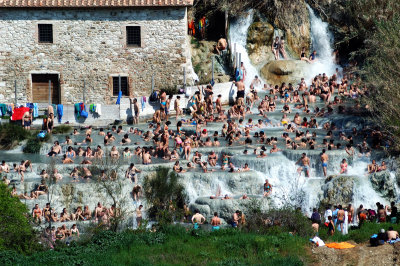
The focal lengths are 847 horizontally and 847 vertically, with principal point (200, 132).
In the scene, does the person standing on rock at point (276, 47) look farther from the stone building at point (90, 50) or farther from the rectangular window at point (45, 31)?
the rectangular window at point (45, 31)

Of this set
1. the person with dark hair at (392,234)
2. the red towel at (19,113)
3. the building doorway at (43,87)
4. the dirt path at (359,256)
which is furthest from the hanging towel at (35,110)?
the person with dark hair at (392,234)

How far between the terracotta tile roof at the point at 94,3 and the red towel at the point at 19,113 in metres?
5.01

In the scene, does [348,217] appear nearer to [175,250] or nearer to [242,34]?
[175,250]

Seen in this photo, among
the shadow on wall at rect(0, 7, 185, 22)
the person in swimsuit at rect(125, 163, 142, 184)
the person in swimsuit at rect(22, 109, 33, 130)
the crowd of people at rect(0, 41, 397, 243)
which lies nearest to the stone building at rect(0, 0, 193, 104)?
the shadow on wall at rect(0, 7, 185, 22)

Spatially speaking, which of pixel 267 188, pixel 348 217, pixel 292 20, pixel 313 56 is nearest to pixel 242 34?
pixel 292 20

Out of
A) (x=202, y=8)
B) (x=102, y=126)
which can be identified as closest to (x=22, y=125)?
(x=102, y=126)

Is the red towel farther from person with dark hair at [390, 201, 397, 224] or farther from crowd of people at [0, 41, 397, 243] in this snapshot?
person with dark hair at [390, 201, 397, 224]

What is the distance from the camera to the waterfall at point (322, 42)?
44.7 meters

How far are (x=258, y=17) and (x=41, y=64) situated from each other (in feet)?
38.7

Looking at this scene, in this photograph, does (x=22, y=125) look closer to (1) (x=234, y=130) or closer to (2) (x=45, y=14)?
(2) (x=45, y=14)

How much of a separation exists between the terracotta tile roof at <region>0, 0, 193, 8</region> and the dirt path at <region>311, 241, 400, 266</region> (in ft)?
54.5

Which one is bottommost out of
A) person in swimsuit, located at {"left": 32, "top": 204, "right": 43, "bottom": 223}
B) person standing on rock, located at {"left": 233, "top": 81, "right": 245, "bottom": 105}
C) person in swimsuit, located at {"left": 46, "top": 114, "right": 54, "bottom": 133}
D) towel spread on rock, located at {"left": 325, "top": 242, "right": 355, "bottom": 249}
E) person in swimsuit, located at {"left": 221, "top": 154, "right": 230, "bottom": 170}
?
towel spread on rock, located at {"left": 325, "top": 242, "right": 355, "bottom": 249}

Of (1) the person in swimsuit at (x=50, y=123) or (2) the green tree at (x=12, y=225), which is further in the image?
(1) the person in swimsuit at (x=50, y=123)

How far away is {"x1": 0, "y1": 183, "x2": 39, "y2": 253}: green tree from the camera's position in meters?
25.4
